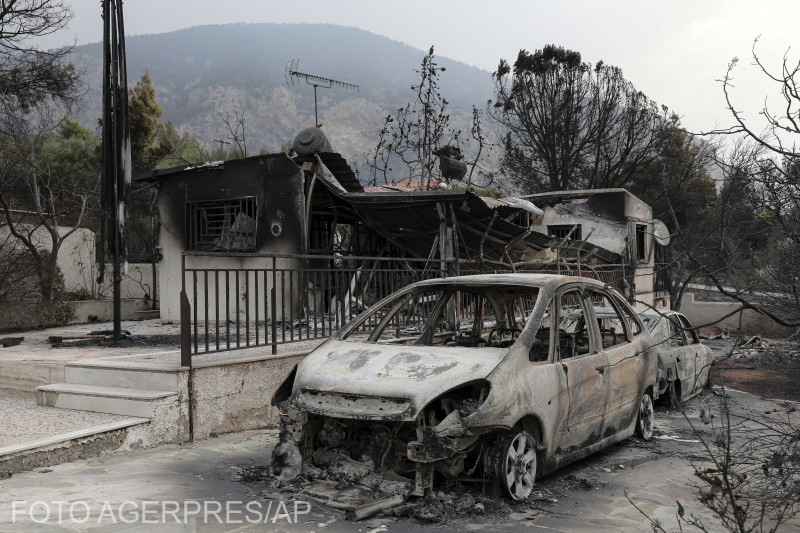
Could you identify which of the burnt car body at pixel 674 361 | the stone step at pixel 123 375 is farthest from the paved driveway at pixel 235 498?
the burnt car body at pixel 674 361

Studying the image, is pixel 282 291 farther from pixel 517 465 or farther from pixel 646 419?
pixel 646 419

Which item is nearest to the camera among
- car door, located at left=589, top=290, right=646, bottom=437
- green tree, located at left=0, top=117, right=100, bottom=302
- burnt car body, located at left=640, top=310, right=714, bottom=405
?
car door, located at left=589, top=290, right=646, bottom=437

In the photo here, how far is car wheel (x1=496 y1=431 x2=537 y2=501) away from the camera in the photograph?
5020 millimetres

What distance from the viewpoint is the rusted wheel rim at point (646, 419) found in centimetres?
738

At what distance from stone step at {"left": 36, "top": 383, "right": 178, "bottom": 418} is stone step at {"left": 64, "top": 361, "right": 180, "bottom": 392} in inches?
2.1

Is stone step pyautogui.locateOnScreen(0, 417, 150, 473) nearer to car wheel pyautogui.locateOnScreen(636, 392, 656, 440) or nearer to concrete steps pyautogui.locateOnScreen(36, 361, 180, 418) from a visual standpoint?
concrete steps pyautogui.locateOnScreen(36, 361, 180, 418)

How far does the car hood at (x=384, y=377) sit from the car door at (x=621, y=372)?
1635 mm

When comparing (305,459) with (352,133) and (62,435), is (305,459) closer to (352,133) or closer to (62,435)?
(62,435)

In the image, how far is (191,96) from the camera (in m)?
173

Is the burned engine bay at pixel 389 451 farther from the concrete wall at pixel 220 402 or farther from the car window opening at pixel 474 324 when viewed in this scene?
the concrete wall at pixel 220 402

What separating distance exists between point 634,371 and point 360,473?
10.6 feet

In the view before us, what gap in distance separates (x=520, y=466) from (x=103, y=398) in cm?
458

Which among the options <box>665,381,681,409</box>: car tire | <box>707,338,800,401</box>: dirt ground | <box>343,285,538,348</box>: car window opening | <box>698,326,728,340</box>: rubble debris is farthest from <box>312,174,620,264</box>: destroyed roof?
<box>698,326,728,340</box>: rubble debris

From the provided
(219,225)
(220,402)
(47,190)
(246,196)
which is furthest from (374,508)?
(47,190)
